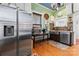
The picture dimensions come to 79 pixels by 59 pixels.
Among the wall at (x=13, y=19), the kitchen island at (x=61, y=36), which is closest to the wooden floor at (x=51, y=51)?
the kitchen island at (x=61, y=36)

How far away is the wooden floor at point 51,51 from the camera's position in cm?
192

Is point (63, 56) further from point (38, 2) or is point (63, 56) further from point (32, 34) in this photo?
point (38, 2)

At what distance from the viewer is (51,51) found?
1961 mm

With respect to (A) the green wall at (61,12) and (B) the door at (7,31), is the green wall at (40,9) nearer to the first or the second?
(A) the green wall at (61,12)

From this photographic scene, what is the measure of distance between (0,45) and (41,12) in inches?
30.3

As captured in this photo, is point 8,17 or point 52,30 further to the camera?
point 52,30

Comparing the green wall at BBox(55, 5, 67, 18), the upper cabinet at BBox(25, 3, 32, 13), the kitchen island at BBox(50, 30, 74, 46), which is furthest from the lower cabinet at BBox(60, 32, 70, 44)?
the upper cabinet at BBox(25, 3, 32, 13)

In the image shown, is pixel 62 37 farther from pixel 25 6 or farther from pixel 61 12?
pixel 25 6

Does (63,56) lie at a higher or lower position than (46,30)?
lower

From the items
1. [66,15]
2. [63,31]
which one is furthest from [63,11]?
[63,31]

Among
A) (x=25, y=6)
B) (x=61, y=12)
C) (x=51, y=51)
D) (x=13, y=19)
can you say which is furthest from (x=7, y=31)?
(x=61, y=12)

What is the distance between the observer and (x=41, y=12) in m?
1.97

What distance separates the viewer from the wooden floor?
1.92m

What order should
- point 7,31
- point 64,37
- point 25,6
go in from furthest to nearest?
1. point 64,37
2. point 25,6
3. point 7,31
